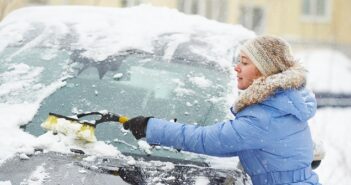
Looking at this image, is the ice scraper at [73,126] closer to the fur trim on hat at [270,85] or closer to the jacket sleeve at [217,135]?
the jacket sleeve at [217,135]

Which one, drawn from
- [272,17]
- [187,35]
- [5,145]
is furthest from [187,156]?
[272,17]

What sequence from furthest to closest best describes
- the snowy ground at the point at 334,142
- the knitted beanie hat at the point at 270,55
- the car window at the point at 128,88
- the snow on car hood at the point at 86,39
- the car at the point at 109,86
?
the snowy ground at the point at 334,142 → the car window at the point at 128,88 → the snow on car hood at the point at 86,39 → the knitted beanie hat at the point at 270,55 → the car at the point at 109,86

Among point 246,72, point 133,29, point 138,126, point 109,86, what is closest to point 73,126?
point 138,126

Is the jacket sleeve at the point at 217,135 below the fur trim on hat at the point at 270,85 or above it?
below

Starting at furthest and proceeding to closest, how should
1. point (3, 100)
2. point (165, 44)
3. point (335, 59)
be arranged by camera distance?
1. point (335, 59)
2. point (165, 44)
3. point (3, 100)

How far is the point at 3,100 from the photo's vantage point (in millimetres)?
2930

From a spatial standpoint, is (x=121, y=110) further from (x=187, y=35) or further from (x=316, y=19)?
(x=316, y=19)

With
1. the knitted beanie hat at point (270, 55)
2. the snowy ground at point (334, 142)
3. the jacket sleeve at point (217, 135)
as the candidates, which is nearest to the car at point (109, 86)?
the jacket sleeve at point (217, 135)

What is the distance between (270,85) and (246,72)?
190 millimetres

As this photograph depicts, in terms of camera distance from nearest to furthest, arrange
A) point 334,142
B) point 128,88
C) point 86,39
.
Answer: point 128,88
point 86,39
point 334,142

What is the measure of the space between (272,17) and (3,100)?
657 inches

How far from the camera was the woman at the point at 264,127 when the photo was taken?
2.45 meters

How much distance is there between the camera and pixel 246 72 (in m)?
2.59

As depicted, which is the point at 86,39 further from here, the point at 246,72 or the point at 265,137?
the point at 265,137
